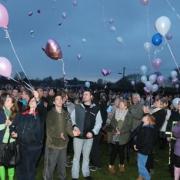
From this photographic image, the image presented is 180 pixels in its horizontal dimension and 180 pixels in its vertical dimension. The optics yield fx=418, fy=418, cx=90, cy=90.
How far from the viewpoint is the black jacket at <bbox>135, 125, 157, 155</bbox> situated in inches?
326

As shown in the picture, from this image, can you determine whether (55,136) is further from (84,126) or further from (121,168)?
(121,168)

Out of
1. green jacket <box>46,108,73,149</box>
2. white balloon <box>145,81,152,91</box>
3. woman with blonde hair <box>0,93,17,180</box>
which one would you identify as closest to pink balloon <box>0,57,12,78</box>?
woman with blonde hair <box>0,93,17,180</box>

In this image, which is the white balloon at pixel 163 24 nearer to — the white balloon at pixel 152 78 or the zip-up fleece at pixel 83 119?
the zip-up fleece at pixel 83 119

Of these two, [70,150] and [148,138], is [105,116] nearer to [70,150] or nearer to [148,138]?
[70,150]

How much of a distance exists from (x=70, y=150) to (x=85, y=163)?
338 cm

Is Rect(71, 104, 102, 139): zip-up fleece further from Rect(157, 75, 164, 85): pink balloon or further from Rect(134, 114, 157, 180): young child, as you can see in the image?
Rect(157, 75, 164, 85): pink balloon

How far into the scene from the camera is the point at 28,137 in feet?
22.9

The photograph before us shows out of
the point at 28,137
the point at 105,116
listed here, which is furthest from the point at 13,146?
the point at 105,116

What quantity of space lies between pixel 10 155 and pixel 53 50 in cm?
339

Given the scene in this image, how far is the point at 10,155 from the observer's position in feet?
23.1

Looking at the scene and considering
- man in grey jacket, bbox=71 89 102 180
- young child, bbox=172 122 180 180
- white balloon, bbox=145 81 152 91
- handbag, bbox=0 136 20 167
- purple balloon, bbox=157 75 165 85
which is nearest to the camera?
handbag, bbox=0 136 20 167

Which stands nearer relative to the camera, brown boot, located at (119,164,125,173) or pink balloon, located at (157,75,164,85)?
brown boot, located at (119,164,125,173)

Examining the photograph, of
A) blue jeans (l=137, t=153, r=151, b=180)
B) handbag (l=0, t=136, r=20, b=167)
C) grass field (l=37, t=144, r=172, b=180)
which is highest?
handbag (l=0, t=136, r=20, b=167)

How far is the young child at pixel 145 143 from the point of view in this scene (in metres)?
8.27
